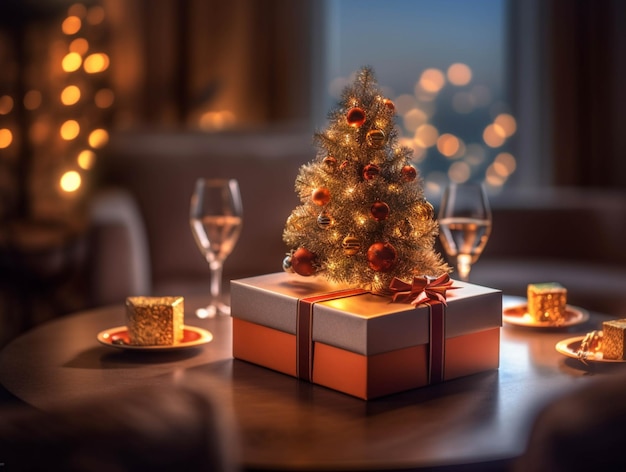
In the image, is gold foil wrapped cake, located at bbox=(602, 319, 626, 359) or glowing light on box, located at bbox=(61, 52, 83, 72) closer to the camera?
gold foil wrapped cake, located at bbox=(602, 319, 626, 359)

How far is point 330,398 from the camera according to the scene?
1285mm

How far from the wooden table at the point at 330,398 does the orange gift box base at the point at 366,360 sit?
0.02 m

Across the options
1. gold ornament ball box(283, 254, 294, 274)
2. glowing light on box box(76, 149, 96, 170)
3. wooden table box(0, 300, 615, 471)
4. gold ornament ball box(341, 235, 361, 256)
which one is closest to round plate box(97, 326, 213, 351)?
wooden table box(0, 300, 615, 471)

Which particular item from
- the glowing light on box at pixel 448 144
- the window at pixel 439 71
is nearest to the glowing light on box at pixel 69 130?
the window at pixel 439 71

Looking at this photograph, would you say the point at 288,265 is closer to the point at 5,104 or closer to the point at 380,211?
the point at 380,211

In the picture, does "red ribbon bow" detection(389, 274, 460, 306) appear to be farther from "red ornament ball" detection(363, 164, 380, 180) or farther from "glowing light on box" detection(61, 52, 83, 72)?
"glowing light on box" detection(61, 52, 83, 72)

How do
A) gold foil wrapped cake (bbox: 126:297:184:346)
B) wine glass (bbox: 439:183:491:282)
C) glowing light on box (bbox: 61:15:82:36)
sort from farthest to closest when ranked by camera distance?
glowing light on box (bbox: 61:15:82:36) < wine glass (bbox: 439:183:491:282) < gold foil wrapped cake (bbox: 126:297:184:346)

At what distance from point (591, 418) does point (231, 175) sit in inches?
102

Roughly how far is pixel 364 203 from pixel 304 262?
137 mm

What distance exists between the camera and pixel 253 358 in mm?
1459

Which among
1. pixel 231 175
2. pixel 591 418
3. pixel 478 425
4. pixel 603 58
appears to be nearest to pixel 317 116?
pixel 231 175

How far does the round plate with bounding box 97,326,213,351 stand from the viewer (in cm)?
149

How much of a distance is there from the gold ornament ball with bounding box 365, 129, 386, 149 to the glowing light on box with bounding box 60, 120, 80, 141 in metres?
2.71

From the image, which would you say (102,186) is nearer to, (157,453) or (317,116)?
(317,116)
